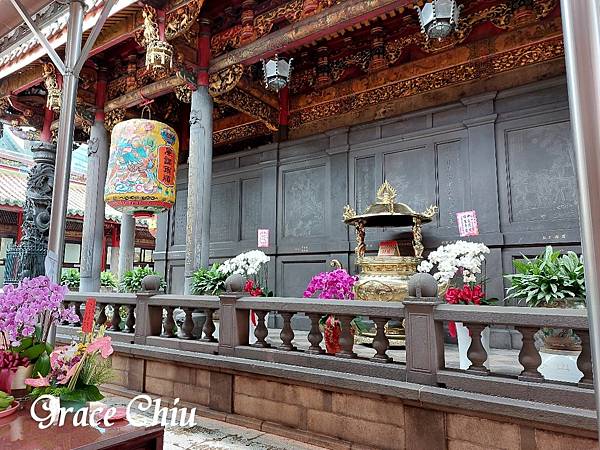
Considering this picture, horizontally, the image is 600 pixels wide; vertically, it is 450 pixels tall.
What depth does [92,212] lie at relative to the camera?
7.08 meters

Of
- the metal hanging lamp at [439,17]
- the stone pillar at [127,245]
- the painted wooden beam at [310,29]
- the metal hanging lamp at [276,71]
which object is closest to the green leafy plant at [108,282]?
the stone pillar at [127,245]

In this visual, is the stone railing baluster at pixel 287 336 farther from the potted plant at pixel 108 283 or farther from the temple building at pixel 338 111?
the potted plant at pixel 108 283

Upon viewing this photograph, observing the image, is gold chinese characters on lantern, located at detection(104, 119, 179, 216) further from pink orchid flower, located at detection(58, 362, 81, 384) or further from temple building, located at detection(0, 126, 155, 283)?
temple building, located at detection(0, 126, 155, 283)

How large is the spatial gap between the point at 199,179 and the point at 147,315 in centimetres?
202

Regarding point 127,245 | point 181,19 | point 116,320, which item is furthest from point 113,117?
point 116,320

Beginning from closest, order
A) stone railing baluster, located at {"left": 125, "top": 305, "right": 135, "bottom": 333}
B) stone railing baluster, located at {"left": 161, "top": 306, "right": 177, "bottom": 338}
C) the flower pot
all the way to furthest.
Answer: the flower pot, stone railing baluster, located at {"left": 161, "top": 306, "right": 177, "bottom": 338}, stone railing baluster, located at {"left": 125, "top": 305, "right": 135, "bottom": 333}

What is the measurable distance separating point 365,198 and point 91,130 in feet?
16.5

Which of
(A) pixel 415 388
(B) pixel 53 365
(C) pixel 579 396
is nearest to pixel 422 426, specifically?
(A) pixel 415 388

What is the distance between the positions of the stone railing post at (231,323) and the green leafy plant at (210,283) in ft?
3.93

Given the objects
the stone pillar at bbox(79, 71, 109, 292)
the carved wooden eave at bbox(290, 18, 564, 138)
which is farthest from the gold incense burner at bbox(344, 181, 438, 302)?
the stone pillar at bbox(79, 71, 109, 292)

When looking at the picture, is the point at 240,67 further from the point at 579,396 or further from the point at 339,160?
the point at 579,396

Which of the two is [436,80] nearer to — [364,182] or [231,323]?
[364,182]

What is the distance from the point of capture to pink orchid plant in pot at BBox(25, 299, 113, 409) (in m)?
1.72

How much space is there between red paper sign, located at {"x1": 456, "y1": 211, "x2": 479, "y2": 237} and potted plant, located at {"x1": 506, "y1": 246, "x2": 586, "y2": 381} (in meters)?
2.07
